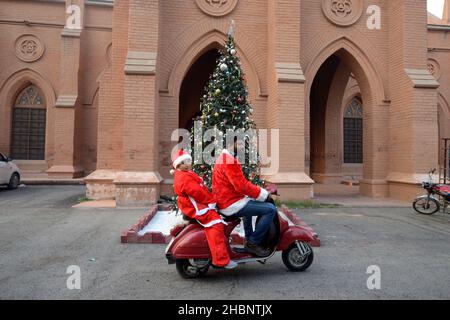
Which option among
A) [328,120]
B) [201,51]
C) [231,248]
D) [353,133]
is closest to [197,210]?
[231,248]

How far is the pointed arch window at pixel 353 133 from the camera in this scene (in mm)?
21844

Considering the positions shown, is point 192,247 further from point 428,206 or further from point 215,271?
point 428,206

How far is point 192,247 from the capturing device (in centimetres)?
434

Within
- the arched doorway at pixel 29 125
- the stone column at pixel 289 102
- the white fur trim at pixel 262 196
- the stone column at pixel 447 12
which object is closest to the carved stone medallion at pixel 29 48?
the arched doorway at pixel 29 125

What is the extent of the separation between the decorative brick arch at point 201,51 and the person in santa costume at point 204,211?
8087mm

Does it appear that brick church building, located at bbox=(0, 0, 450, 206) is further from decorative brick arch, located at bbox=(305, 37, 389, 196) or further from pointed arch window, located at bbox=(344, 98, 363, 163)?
pointed arch window, located at bbox=(344, 98, 363, 163)

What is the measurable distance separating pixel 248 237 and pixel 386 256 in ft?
8.66

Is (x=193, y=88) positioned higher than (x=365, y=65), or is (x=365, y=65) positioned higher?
(x=193, y=88)

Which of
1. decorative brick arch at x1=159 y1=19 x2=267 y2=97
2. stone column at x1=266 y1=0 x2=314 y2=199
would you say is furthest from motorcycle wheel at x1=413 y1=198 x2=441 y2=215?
decorative brick arch at x1=159 y1=19 x2=267 y2=97

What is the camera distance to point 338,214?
9914 mm

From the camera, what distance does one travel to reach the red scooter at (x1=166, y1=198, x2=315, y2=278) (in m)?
4.36

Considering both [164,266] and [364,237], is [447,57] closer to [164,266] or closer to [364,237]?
[364,237]

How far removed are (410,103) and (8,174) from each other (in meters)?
16.6

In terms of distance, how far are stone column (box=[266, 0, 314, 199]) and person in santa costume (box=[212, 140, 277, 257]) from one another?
657cm
